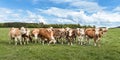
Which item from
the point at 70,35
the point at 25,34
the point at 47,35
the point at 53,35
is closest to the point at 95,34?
the point at 70,35

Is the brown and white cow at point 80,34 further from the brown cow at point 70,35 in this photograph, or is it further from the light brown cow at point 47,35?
the light brown cow at point 47,35

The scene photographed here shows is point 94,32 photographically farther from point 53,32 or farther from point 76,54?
point 76,54

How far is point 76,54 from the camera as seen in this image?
786 inches

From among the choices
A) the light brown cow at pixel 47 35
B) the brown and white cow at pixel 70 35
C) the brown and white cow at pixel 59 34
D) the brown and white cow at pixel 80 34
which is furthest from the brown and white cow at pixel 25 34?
the brown and white cow at pixel 80 34

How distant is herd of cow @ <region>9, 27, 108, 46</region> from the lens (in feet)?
87.9

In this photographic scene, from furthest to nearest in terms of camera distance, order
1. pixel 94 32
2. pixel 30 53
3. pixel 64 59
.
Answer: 1. pixel 94 32
2. pixel 30 53
3. pixel 64 59

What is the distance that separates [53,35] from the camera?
2795 cm

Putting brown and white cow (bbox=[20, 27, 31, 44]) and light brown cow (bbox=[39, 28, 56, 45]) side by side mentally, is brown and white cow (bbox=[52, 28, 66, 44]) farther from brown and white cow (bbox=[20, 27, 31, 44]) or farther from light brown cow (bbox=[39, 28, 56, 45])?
brown and white cow (bbox=[20, 27, 31, 44])

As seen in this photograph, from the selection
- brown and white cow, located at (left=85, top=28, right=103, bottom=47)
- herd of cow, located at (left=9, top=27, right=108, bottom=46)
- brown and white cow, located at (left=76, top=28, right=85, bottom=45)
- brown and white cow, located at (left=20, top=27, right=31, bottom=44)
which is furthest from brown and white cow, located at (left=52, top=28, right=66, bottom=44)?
brown and white cow, located at (left=20, top=27, right=31, bottom=44)

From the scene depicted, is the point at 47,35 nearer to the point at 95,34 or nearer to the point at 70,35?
the point at 70,35

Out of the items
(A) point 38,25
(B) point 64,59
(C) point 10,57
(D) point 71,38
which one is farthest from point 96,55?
(A) point 38,25

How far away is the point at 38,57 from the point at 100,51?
485 centimetres

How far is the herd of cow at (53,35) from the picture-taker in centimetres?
2678

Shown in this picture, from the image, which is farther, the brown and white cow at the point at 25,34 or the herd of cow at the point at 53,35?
the brown and white cow at the point at 25,34
